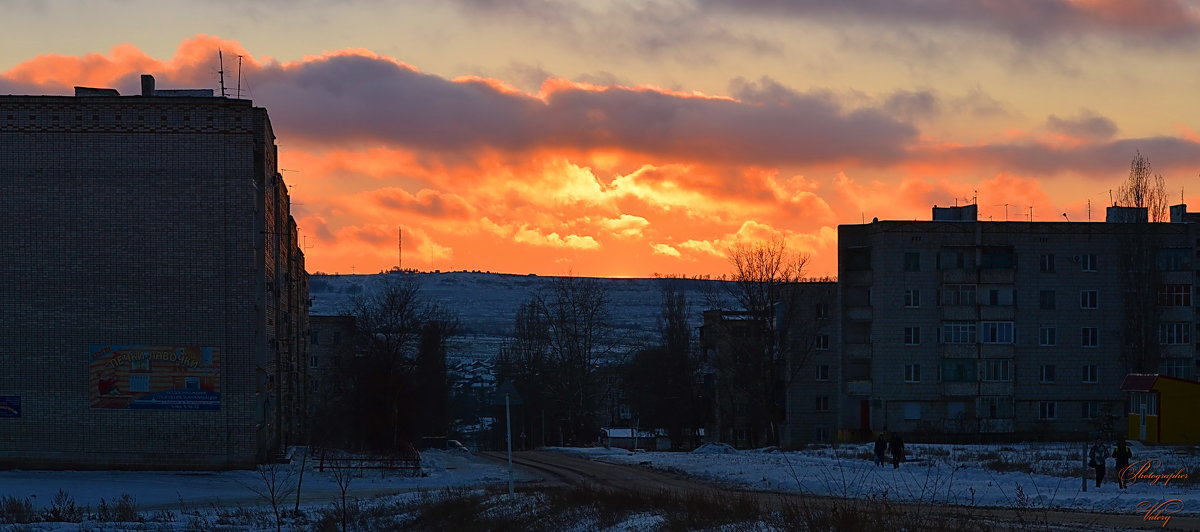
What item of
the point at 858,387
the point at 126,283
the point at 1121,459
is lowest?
the point at 858,387

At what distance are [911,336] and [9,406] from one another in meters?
56.2

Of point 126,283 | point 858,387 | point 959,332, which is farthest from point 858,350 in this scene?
point 126,283

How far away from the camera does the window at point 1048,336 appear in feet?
270

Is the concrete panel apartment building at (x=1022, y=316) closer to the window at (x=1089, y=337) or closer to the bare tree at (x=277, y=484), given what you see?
the window at (x=1089, y=337)

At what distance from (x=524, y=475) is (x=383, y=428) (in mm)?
22386

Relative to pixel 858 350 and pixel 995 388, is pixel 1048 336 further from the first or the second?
pixel 858 350

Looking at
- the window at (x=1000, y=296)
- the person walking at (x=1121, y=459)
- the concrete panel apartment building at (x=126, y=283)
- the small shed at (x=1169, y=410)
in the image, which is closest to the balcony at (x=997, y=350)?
the window at (x=1000, y=296)

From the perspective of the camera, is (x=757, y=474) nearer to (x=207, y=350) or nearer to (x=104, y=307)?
(x=207, y=350)

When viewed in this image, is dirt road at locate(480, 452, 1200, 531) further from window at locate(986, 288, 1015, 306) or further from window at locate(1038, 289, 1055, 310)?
window at locate(1038, 289, 1055, 310)

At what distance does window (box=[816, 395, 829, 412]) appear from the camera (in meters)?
91.6

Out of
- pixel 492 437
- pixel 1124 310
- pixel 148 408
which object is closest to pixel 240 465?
pixel 148 408

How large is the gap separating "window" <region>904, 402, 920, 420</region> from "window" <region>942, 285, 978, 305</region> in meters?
7.07

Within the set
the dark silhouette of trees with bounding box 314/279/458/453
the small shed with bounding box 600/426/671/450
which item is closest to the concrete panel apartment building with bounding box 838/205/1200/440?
the dark silhouette of trees with bounding box 314/279/458/453

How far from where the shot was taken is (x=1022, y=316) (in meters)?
82.0
